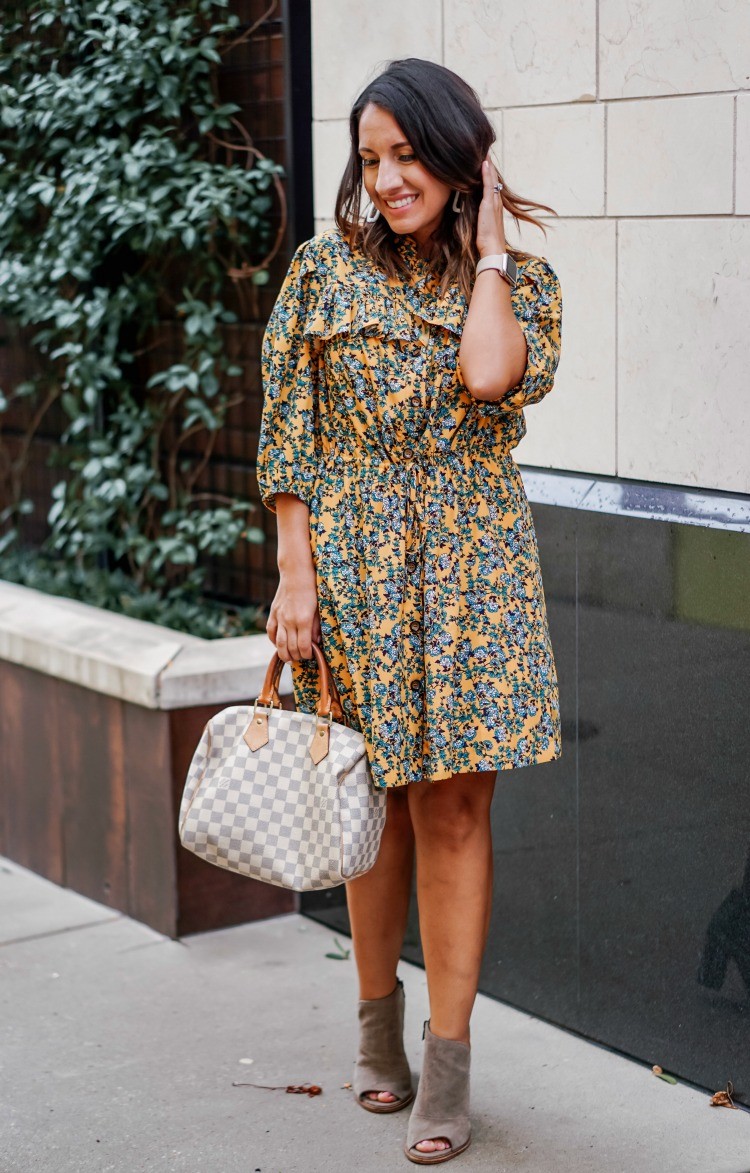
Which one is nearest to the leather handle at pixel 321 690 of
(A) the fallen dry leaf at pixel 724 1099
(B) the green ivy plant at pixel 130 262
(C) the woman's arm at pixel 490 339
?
(C) the woman's arm at pixel 490 339

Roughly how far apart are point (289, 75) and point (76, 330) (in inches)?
53.4

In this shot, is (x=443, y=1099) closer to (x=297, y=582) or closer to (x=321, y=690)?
(x=321, y=690)

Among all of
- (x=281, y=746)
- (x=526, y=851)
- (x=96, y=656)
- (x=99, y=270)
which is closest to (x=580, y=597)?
(x=526, y=851)

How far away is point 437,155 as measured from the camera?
3.00m

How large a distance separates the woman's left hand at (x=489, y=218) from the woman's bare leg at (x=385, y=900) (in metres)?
1.09

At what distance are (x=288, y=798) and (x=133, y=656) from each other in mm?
1487

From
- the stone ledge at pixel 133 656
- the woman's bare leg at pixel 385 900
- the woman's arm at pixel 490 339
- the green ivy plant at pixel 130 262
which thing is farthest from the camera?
the green ivy plant at pixel 130 262

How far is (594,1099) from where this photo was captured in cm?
349

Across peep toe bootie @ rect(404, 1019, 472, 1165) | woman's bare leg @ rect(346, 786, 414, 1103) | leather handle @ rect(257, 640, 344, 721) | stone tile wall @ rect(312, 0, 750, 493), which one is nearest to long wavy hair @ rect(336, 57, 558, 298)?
stone tile wall @ rect(312, 0, 750, 493)

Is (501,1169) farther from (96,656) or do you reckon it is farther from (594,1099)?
(96,656)

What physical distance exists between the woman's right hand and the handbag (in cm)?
3

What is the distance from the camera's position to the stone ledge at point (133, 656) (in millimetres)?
4359

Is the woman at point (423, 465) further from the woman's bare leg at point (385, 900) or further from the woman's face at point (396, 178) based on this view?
the woman's bare leg at point (385, 900)

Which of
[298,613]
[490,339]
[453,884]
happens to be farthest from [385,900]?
[490,339]
